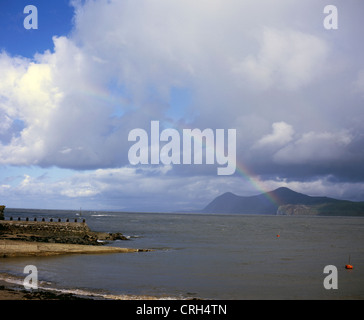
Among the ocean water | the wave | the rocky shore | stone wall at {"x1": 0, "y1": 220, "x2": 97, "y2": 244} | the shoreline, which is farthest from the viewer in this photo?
stone wall at {"x1": 0, "y1": 220, "x2": 97, "y2": 244}

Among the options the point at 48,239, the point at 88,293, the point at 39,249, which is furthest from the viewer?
the point at 48,239

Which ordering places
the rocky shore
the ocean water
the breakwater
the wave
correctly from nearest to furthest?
the wave → the ocean water → the rocky shore → the breakwater

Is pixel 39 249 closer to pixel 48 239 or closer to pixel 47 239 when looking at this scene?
pixel 47 239

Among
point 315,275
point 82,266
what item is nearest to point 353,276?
point 315,275

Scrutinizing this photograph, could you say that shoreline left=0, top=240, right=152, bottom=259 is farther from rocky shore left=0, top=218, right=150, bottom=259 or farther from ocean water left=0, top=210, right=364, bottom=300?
ocean water left=0, top=210, right=364, bottom=300

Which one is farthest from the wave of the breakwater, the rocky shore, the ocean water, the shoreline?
the breakwater

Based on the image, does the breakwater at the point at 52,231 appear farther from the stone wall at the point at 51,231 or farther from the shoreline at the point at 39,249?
the shoreline at the point at 39,249

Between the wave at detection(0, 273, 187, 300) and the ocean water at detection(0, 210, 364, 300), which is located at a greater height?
the wave at detection(0, 273, 187, 300)

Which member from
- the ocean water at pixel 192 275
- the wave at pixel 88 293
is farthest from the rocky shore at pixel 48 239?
the wave at pixel 88 293

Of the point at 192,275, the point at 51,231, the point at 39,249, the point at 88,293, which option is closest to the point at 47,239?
the point at 51,231
